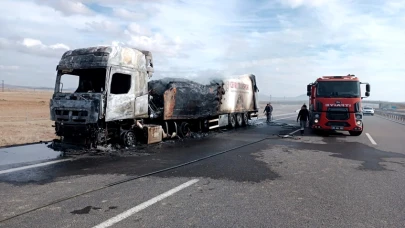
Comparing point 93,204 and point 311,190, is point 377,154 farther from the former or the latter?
point 93,204

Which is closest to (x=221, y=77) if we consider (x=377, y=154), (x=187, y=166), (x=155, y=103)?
(x=155, y=103)

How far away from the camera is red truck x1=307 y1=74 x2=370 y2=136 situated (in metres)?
15.8

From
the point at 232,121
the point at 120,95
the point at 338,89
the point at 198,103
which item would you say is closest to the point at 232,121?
the point at 232,121

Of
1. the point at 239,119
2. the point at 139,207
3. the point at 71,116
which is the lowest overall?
the point at 139,207

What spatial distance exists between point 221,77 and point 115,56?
837 centimetres

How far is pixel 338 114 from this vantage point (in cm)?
1602

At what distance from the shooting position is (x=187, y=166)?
8.30 metres

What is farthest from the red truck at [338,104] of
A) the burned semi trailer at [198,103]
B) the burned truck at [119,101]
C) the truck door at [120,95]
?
the truck door at [120,95]

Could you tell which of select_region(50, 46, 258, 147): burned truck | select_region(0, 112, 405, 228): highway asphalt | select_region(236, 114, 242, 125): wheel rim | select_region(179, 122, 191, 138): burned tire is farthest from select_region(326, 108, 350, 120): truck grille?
select_region(179, 122, 191, 138): burned tire

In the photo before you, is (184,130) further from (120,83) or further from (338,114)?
(338,114)

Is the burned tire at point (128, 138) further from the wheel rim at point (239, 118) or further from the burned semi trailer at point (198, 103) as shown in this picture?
the wheel rim at point (239, 118)

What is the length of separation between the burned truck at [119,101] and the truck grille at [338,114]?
642cm

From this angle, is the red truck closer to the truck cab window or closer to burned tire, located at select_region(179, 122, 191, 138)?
burned tire, located at select_region(179, 122, 191, 138)

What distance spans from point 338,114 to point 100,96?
38.5 feet
